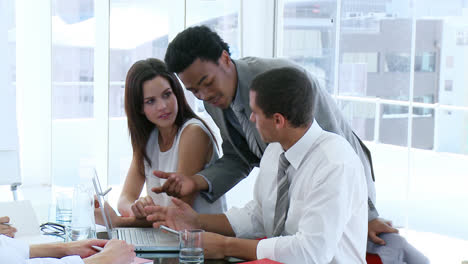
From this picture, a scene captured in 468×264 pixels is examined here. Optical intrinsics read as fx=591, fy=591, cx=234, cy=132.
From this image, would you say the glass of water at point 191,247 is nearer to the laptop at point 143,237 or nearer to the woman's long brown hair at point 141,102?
the laptop at point 143,237

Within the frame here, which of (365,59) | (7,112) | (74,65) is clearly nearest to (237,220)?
(7,112)

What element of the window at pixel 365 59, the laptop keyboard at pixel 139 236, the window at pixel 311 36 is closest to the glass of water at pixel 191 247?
the laptop keyboard at pixel 139 236

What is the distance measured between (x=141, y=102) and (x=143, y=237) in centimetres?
79

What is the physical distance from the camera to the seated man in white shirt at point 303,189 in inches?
68.5

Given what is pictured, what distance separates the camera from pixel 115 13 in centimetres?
600

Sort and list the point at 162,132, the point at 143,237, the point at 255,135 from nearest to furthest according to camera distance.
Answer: the point at 143,237 < the point at 255,135 < the point at 162,132

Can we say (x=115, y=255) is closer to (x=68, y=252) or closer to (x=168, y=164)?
(x=68, y=252)

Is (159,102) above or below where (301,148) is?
above

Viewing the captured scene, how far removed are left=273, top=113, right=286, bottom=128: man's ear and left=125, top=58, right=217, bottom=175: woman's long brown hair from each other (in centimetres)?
77

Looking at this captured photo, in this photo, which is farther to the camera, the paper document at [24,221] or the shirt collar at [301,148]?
the paper document at [24,221]

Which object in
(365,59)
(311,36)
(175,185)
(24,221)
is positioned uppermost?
(311,36)

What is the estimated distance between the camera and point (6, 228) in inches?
84.3

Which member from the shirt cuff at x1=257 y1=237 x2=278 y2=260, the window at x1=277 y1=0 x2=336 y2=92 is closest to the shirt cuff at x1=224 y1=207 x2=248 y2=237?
the shirt cuff at x1=257 y1=237 x2=278 y2=260

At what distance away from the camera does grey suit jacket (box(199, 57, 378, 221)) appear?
2.18 metres
